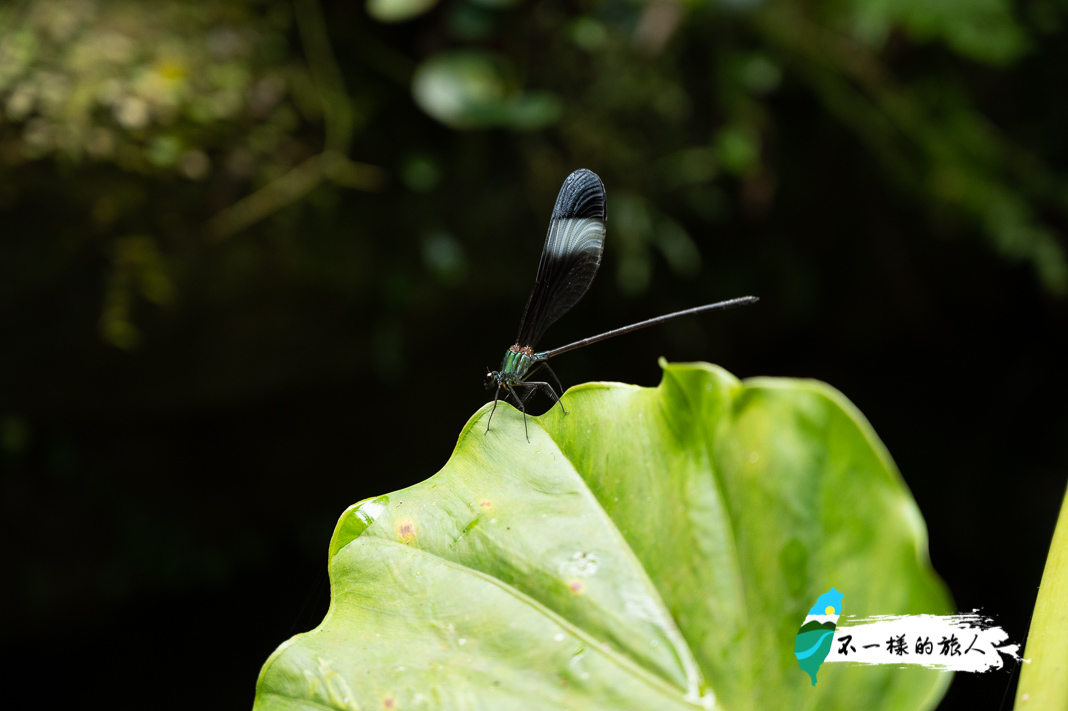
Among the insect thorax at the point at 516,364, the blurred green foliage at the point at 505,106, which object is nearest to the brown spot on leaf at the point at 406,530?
the insect thorax at the point at 516,364

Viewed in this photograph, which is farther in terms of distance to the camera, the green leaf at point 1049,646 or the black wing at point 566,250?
the black wing at point 566,250

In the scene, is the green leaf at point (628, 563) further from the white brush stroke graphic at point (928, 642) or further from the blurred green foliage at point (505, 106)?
the blurred green foliage at point (505, 106)

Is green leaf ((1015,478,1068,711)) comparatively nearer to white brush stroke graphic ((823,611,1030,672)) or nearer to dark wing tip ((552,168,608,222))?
white brush stroke graphic ((823,611,1030,672))

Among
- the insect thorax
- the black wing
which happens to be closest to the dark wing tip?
the black wing

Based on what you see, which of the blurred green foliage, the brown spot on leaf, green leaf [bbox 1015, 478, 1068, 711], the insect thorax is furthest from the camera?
the blurred green foliage

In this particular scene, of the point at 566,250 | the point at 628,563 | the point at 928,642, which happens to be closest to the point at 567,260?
the point at 566,250

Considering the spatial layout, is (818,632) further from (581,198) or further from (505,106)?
(505,106)
